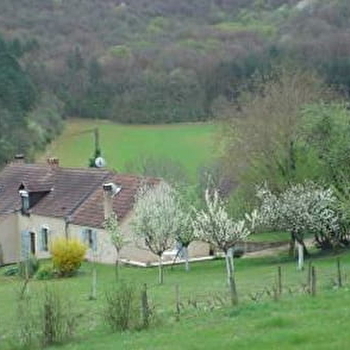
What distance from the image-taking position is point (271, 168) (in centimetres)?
3819

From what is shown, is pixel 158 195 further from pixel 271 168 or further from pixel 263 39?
pixel 263 39

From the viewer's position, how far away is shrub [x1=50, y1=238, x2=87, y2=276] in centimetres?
3481

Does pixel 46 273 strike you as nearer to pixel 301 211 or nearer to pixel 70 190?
pixel 70 190

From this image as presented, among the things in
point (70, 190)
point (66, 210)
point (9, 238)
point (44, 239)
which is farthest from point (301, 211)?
point (9, 238)

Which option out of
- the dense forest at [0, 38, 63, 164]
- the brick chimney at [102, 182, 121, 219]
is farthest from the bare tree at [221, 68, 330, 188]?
the dense forest at [0, 38, 63, 164]

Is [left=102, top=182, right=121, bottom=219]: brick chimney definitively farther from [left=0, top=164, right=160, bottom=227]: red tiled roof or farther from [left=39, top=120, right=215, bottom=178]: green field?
[left=39, top=120, right=215, bottom=178]: green field

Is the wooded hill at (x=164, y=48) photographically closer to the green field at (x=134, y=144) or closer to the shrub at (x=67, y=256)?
the green field at (x=134, y=144)

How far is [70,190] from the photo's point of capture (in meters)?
44.0

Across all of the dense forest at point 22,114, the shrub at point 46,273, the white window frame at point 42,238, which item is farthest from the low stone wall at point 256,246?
the dense forest at point 22,114

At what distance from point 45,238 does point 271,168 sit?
1169 centimetres

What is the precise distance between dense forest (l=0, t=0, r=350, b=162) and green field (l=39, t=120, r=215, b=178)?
1.54 metres

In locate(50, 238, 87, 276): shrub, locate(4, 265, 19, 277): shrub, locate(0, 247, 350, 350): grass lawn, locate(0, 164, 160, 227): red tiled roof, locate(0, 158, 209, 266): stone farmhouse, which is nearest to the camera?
locate(0, 247, 350, 350): grass lawn

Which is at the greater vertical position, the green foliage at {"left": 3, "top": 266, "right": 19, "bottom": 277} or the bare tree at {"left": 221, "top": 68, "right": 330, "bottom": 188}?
the bare tree at {"left": 221, "top": 68, "right": 330, "bottom": 188}

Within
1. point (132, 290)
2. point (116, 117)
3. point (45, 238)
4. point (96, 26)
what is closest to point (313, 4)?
point (96, 26)
